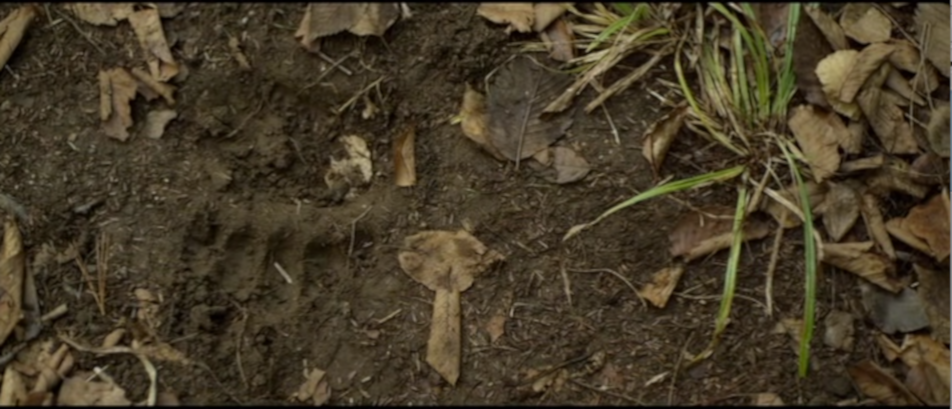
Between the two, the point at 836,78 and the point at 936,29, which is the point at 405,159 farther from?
the point at 936,29

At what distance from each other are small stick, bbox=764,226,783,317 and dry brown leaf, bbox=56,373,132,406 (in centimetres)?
113

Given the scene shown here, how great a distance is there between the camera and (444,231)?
6.50 ft

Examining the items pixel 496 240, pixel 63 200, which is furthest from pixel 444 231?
pixel 63 200

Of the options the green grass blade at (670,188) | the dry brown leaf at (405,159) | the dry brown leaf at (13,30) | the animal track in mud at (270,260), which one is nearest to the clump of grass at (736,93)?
the green grass blade at (670,188)

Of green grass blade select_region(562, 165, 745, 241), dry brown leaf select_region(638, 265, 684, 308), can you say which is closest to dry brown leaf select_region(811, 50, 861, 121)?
green grass blade select_region(562, 165, 745, 241)

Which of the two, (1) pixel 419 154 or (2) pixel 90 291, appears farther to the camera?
(1) pixel 419 154

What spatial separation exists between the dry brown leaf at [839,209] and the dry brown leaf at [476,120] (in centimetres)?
60

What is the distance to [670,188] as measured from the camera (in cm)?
194

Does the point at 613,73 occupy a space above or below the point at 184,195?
above

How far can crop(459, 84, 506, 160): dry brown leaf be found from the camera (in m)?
2.00

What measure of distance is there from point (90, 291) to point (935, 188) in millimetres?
1557

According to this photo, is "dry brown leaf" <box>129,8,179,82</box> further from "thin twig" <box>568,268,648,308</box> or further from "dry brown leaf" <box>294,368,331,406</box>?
"thin twig" <box>568,268,648,308</box>

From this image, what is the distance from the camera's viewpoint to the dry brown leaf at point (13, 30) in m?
2.03

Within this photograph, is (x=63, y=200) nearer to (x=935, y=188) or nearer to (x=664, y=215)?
(x=664, y=215)
